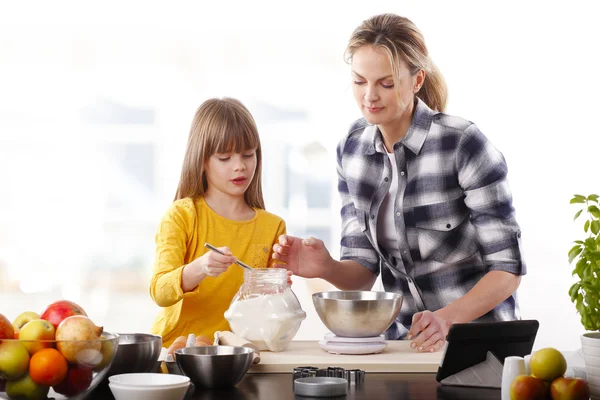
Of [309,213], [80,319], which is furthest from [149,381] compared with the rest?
[309,213]

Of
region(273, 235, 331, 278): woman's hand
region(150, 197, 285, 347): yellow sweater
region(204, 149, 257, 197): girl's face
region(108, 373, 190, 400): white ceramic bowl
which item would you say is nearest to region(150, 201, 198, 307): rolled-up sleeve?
region(150, 197, 285, 347): yellow sweater

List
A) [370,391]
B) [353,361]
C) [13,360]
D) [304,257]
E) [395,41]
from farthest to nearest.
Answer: [304,257], [395,41], [353,361], [370,391], [13,360]

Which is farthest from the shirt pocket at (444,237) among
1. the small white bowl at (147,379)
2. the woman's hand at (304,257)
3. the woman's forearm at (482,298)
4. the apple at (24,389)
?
the apple at (24,389)

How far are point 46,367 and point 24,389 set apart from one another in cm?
6

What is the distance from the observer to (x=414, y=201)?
8.38ft

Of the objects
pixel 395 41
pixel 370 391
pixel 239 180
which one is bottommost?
pixel 370 391

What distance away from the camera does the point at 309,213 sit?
498 centimetres

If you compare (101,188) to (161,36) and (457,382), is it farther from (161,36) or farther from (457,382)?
(457,382)

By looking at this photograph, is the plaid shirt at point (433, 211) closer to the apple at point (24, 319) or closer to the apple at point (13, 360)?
the apple at point (24, 319)

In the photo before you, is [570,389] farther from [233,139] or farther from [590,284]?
[233,139]

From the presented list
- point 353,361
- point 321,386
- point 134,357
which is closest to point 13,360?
point 134,357

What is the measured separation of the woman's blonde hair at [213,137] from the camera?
2588mm

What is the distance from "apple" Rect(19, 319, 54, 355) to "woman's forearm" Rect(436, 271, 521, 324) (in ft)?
3.99

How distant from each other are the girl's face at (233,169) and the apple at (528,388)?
142 centimetres
